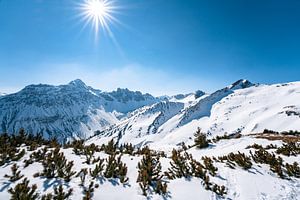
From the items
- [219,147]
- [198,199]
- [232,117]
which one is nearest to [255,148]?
[219,147]

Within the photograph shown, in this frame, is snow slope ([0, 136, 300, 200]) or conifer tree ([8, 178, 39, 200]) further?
snow slope ([0, 136, 300, 200])

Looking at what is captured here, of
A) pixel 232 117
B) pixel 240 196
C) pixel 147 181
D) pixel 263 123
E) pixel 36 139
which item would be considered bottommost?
pixel 240 196

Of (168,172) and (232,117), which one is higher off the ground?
(232,117)

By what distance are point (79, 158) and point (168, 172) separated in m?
4.77

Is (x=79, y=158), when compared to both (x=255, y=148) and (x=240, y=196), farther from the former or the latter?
(x=255, y=148)

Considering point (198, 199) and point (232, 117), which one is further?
point (232, 117)

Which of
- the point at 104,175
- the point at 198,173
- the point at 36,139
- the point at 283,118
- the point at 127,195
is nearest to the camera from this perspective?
the point at 127,195

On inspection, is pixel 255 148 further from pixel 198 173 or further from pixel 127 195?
pixel 127 195

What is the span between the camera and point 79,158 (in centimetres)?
1101

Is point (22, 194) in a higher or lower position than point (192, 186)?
higher

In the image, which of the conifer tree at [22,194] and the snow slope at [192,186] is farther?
the snow slope at [192,186]

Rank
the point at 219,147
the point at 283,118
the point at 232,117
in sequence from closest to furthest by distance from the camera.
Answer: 1. the point at 219,147
2. the point at 283,118
3. the point at 232,117

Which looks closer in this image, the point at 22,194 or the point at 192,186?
the point at 22,194

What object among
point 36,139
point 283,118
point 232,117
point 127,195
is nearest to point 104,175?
point 127,195
